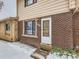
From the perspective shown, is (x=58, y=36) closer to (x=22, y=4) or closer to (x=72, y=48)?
(x=72, y=48)

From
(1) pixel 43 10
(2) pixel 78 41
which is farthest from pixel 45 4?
(2) pixel 78 41

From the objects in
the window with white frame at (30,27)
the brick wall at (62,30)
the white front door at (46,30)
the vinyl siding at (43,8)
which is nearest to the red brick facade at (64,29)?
the brick wall at (62,30)

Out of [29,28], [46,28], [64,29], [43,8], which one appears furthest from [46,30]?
[29,28]

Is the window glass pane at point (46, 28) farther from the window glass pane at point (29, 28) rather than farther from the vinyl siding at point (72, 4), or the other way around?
the vinyl siding at point (72, 4)

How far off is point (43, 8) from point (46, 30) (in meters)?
1.73

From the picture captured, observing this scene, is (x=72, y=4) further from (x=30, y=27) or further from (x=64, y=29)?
(x=30, y=27)

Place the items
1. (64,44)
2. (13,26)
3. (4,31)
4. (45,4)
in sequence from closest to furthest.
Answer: (64,44) < (45,4) < (13,26) < (4,31)

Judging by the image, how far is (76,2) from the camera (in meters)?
8.77

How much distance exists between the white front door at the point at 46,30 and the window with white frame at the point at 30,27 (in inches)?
58.3

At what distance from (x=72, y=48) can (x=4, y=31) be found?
1387cm

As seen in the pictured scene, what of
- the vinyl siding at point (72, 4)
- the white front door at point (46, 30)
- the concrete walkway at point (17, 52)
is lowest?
the concrete walkway at point (17, 52)

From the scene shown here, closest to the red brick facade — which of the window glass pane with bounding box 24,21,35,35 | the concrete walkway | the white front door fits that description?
the white front door

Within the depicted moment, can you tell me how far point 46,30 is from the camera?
11672 millimetres

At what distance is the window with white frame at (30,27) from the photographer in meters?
13.9
